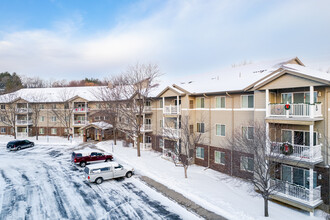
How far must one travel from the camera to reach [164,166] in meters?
23.4

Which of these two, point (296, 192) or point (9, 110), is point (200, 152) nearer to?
point (296, 192)

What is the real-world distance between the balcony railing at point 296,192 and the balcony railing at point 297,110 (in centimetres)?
498

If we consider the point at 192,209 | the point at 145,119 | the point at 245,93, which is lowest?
the point at 192,209

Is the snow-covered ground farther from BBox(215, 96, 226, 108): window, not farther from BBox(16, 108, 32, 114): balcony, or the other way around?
BBox(16, 108, 32, 114): balcony

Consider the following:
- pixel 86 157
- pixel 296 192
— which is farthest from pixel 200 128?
pixel 86 157

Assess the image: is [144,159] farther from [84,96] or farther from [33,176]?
[84,96]

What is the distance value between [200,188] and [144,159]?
34.0 feet

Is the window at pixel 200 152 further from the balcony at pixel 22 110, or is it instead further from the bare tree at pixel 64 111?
the balcony at pixel 22 110

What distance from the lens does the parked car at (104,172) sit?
18016 millimetres

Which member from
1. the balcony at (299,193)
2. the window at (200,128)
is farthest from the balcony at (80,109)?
the balcony at (299,193)

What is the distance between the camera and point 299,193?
47.0ft

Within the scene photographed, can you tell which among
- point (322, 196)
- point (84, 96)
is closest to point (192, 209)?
point (322, 196)

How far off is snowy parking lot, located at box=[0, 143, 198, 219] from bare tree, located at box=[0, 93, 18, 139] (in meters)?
23.0

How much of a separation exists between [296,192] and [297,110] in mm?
5837
